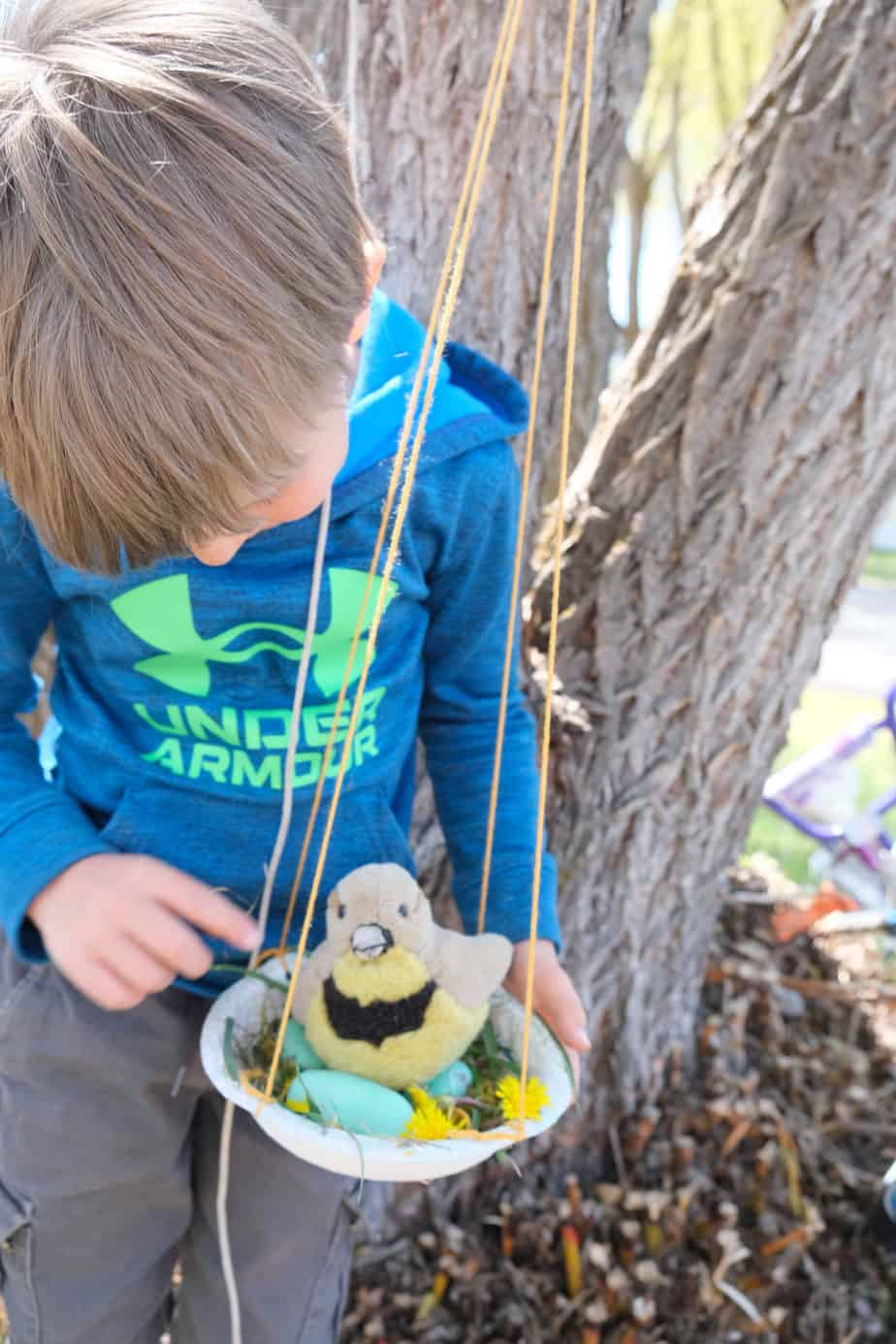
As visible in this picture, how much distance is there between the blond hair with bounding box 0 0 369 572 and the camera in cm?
65

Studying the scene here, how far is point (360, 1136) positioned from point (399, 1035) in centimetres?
11

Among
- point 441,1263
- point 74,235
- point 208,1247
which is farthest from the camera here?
point 441,1263

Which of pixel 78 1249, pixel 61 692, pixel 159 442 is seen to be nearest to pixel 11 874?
pixel 61 692

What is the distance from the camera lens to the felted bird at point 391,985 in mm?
875

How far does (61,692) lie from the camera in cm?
113

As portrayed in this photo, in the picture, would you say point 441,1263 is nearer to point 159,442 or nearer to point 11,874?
point 11,874

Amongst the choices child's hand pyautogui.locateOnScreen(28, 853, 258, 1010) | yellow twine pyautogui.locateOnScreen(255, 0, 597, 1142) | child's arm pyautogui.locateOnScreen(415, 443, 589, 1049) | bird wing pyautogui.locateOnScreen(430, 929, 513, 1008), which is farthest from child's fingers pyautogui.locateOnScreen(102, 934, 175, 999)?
child's arm pyautogui.locateOnScreen(415, 443, 589, 1049)

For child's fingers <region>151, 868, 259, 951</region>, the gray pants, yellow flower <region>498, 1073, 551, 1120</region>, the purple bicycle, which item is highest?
child's fingers <region>151, 868, 259, 951</region>

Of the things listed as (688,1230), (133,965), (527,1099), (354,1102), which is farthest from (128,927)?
(688,1230)

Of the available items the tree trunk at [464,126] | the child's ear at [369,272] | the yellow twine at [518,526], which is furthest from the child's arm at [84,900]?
the tree trunk at [464,126]

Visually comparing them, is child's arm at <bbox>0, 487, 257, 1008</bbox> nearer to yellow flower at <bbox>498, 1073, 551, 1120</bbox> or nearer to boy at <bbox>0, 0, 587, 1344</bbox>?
boy at <bbox>0, 0, 587, 1344</bbox>

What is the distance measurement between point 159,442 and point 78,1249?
774mm

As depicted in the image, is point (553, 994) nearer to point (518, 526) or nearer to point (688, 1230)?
point (518, 526)

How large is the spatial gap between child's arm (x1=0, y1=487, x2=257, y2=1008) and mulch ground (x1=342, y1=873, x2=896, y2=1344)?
2.66ft
